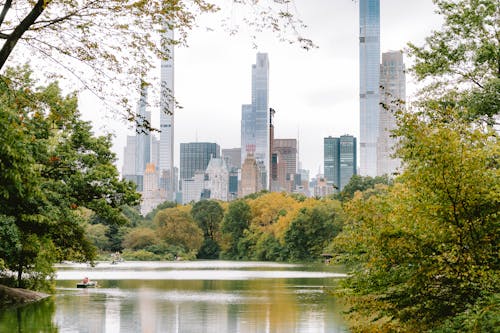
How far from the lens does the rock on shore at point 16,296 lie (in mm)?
22986

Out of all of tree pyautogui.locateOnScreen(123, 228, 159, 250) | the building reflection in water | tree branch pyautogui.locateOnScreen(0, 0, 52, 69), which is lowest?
the building reflection in water

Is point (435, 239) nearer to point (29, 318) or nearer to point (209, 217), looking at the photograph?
point (29, 318)

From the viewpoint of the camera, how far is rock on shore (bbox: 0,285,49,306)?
2299 cm

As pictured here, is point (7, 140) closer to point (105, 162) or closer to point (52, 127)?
point (52, 127)

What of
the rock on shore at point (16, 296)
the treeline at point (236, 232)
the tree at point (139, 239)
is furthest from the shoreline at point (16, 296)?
the tree at point (139, 239)

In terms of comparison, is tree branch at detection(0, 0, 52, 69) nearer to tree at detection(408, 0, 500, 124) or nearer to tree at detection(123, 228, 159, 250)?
tree at detection(408, 0, 500, 124)

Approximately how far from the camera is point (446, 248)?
32.2 ft

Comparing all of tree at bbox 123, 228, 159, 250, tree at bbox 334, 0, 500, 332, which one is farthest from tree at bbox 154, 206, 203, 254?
tree at bbox 334, 0, 500, 332

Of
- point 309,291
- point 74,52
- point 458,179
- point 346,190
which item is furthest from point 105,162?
point 346,190

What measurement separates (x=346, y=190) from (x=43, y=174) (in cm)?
7058

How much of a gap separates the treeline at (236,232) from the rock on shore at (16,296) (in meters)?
47.9

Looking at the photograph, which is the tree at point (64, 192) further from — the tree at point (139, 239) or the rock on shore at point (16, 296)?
the tree at point (139, 239)

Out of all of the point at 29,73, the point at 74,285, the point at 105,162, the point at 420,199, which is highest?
the point at 29,73

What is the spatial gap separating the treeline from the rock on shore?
47.9 m
